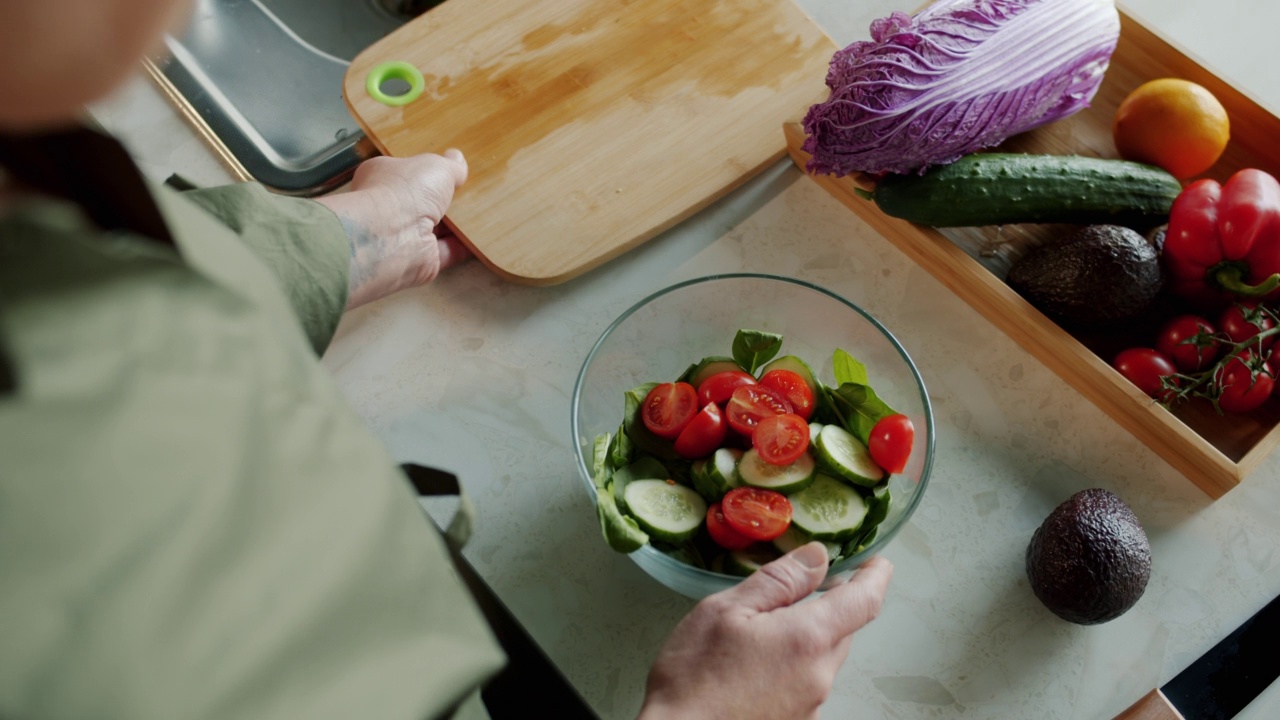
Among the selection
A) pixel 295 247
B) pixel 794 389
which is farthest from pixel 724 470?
pixel 295 247

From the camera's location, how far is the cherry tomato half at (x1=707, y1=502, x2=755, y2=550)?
884mm

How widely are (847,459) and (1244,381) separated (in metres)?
0.45

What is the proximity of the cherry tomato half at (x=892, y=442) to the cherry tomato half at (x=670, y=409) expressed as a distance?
0.58ft

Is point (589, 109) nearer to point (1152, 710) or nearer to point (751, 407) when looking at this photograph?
point (751, 407)

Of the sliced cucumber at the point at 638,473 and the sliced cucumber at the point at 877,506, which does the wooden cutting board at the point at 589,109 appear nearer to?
the sliced cucumber at the point at 638,473

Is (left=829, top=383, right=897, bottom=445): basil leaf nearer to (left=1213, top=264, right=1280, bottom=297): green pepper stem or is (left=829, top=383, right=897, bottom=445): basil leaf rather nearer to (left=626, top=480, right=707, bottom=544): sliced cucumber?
(left=626, top=480, right=707, bottom=544): sliced cucumber

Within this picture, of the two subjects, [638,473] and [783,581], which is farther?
[638,473]

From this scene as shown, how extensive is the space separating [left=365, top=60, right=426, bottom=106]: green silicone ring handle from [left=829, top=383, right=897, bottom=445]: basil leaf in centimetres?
67

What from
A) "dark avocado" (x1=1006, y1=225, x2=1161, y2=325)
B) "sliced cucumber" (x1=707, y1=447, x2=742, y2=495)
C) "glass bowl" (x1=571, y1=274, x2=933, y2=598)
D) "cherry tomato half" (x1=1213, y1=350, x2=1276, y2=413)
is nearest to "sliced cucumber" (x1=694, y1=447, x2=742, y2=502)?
"sliced cucumber" (x1=707, y1=447, x2=742, y2=495)

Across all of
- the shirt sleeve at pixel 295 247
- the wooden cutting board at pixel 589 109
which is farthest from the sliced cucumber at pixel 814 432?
the shirt sleeve at pixel 295 247

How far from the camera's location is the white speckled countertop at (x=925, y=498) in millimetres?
947

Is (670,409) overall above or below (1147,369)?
above

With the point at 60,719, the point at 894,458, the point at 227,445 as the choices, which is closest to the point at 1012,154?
the point at 894,458

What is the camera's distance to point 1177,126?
1124 mm
